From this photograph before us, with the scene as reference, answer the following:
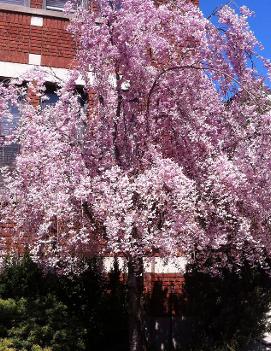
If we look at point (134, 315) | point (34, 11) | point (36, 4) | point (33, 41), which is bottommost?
point (134, 315)

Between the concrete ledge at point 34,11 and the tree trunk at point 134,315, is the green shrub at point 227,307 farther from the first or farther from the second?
the concrete ledge at point 34,11

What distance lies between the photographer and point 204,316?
8.23m

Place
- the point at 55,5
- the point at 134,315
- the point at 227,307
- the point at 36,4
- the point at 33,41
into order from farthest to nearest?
the point at 55,5 < the point at 36,4 < the point at 33,41 < the point at 227,307 < the point at 134,315

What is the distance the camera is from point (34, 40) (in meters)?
10.1

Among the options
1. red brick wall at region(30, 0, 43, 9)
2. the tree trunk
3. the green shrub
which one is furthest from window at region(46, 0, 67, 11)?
the tree trunk

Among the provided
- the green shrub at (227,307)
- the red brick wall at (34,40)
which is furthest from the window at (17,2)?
the green shrub at (227,307)

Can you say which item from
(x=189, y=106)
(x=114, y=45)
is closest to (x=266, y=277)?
(x=189, y=106)

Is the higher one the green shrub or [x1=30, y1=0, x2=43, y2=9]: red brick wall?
[x1=30, y1=0, x2=43, y2=9]: red brick wall

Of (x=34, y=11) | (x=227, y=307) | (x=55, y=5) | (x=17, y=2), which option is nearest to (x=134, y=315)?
(x=227, y=307)

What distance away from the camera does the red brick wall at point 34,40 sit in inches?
391

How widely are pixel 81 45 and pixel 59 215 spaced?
2240mm

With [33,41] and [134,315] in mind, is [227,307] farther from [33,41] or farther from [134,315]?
[33,41]

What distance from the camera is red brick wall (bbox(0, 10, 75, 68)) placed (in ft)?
32.6

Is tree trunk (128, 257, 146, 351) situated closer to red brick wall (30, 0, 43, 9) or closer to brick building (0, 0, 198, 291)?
brick building (0, 0, 198, 291)
